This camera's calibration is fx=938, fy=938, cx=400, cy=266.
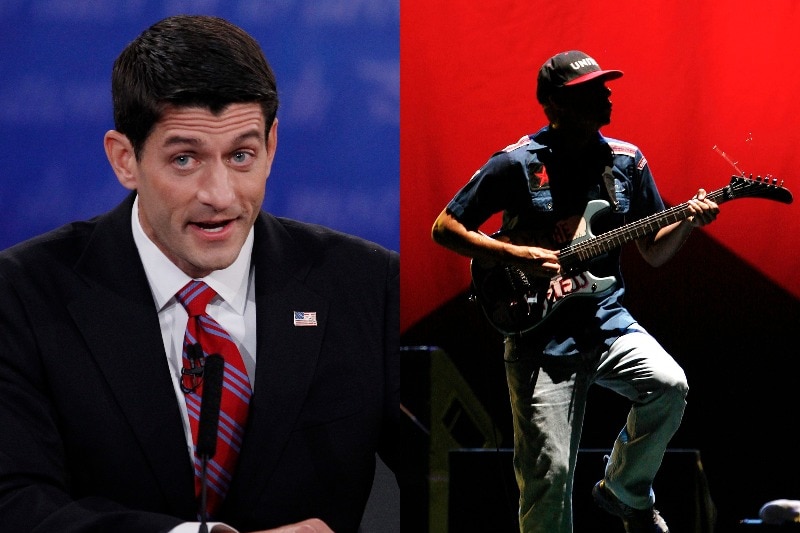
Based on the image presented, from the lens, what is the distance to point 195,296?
199cm

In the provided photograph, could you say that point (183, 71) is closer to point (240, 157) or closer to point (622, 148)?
point (240, 157)

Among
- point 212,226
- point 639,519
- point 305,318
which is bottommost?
point 639,519

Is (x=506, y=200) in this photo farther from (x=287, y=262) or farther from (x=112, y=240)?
A: (x=112, y=240)

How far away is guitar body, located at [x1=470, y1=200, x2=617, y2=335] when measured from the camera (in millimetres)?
3053

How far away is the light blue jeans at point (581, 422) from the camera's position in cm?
305

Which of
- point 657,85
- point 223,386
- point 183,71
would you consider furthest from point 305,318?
point 657,85

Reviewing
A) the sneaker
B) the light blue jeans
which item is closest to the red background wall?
the light blue jeans

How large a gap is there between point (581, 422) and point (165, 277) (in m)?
1.65

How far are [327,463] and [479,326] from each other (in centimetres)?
126

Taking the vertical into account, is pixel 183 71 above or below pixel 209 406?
above

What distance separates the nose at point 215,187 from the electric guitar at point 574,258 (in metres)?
1.35

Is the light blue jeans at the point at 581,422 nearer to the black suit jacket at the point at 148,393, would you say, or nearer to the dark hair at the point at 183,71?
the black suit jacket at the point at 148,393

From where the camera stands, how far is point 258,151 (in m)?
1.97

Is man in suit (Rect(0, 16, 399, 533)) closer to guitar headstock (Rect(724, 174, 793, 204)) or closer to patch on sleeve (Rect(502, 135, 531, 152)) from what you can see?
patch on sleeve (Rect(502, 135, 531, 152))
